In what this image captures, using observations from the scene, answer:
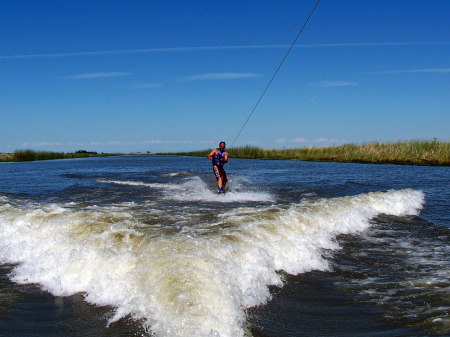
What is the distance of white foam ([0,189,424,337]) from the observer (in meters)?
4.45

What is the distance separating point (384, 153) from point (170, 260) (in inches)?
1547

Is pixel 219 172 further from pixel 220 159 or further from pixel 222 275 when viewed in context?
pixel 222 275

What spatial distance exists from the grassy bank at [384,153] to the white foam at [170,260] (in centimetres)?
3042

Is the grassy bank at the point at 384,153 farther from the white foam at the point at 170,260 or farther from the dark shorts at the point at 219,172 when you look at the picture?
the white foam at the point at 170,260

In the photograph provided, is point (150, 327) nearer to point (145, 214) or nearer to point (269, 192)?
point (145, 214)

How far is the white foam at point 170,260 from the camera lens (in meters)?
4.45

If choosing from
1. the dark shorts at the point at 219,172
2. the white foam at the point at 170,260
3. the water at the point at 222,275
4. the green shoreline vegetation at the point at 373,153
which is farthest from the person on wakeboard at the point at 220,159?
the green shoreline vegetation at the point at 373,153

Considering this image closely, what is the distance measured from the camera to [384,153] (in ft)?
131

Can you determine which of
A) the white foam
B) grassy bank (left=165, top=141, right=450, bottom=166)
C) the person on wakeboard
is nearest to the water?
the white foam

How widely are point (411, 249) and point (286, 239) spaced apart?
8.82ft

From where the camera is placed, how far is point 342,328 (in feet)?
14.0

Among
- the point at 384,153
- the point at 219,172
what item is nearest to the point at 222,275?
the point at 219,172

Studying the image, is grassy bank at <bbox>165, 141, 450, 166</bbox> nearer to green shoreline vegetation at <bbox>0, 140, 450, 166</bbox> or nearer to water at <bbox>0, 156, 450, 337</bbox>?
green shoreline vegetation at <bbox>0, 140, 450, 166</bbox>

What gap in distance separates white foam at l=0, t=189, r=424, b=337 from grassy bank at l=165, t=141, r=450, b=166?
30415 mm
